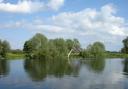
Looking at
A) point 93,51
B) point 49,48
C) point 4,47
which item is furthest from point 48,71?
point 93,51

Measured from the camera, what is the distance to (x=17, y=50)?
128625mm

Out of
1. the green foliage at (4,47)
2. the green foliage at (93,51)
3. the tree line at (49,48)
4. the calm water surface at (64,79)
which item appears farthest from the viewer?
the green foliage at (93,51)

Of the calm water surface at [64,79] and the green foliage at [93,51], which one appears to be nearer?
the calm water surface at [64,79]

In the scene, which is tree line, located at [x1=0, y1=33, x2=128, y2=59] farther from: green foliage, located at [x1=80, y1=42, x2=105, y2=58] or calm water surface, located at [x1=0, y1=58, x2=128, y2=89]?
calm water surface, located at [x1=0, y1=58, x2=128, y2=89]

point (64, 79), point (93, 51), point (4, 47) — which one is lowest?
point (64, 79)

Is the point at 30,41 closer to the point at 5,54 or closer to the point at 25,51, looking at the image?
the point at 5,54

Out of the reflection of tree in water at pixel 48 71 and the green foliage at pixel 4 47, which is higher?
the green foliage at pixel 4 47

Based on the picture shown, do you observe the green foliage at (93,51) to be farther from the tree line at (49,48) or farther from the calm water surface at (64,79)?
the calm water surface at (64,79)

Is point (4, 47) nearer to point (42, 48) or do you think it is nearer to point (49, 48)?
point (42, 48)

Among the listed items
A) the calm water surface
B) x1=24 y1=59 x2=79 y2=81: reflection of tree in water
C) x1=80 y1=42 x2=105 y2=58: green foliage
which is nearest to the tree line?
x1=80 y1=42 x2=105 y2=58: green foliage

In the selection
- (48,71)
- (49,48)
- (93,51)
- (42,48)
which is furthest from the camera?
(93,51)

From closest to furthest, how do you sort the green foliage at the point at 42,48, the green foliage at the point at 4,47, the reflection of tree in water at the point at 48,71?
the reflection of tree in water at the point at 48,71, the green foliage at the point at 42,48, the green foliage at the point at 4,47

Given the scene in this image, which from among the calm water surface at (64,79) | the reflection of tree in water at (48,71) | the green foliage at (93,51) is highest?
the green foliage at (93,51)

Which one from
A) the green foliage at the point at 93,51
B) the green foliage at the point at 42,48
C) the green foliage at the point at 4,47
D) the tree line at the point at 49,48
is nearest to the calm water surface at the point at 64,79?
the green foliage at the point at 42,48
